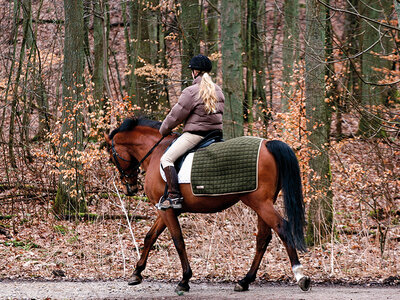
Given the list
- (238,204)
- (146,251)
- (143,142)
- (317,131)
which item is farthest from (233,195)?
(317,131)

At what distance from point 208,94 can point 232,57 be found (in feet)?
16.2

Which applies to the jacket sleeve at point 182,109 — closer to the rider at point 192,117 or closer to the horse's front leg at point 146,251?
the rider at point 192,117

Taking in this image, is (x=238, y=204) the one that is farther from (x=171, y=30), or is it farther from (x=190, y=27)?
(x=171, y=30)

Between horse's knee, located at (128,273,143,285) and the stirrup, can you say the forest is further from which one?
the stirrup

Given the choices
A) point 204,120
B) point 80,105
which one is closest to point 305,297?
point 204,120

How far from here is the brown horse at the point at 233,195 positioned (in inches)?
244

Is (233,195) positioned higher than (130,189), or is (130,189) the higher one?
(233,195)

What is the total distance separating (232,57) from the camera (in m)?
11.4

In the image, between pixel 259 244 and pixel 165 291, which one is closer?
pixel 259 244

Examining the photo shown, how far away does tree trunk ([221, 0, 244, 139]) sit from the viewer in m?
11.4

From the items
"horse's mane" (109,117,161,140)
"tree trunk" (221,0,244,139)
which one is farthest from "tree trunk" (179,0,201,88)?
"horse's mane" (109,117,161,140)

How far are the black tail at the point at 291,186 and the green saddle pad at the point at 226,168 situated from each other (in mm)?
284

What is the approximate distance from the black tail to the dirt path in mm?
731

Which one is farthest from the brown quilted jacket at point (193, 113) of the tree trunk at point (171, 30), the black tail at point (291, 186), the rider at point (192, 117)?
the tree trunk at point (171, 30)
